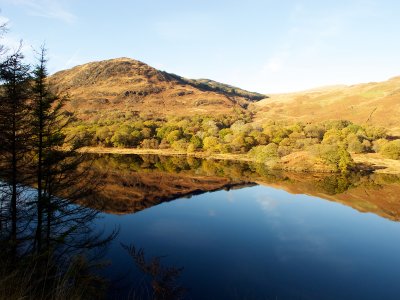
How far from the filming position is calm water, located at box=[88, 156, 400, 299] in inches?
800

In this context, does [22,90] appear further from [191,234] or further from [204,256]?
[191,234]

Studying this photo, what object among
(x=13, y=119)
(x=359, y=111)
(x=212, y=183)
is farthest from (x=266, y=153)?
(x=359, y=111)

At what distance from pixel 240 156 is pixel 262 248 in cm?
5474

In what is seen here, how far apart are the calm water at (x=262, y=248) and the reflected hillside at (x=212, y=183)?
1797mm

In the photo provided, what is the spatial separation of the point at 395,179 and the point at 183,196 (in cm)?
3894

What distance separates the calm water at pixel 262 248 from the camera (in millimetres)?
20312

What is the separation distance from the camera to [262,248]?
27.2 metres

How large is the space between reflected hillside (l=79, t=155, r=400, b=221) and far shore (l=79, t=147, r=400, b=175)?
7138 millimetres

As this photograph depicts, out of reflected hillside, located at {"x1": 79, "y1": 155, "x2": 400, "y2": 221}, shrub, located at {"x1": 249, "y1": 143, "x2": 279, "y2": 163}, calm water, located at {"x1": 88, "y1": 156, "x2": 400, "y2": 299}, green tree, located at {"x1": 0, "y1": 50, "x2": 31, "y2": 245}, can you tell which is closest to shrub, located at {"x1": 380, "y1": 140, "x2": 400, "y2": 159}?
reflected hillside, located at {"x1": 79, "y1": 155, "x2": 400, "y2": 221}

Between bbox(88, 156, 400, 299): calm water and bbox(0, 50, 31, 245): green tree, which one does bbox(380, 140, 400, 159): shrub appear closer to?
bbox(88, 156, 400, 299): calm water

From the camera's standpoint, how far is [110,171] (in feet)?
195

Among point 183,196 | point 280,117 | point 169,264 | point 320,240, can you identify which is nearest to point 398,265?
point 320,240

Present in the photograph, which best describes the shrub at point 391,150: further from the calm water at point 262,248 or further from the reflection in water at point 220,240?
the calm water at point 262,248

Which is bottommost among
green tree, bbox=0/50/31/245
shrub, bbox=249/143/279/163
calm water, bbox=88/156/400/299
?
calm water, bbox=88/156/400/299
